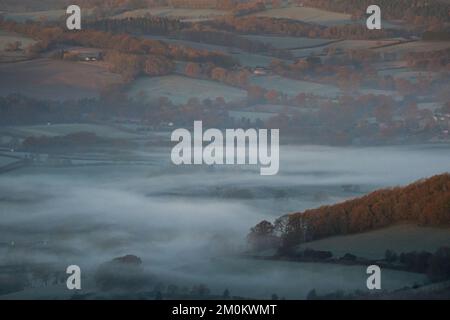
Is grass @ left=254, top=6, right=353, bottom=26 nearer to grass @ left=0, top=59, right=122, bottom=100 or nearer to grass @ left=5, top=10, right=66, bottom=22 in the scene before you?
grass @ left=0, top=59, right=122, bottom=100

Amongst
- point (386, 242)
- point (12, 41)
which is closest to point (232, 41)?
point (12, 41)

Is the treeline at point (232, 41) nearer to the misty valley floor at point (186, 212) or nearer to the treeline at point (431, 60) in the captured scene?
the misty valley floor at point (186, 212)

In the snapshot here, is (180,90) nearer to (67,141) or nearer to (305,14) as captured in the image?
(67,141)

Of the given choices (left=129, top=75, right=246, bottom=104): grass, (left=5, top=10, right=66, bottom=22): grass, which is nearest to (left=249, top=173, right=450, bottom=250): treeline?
(left=129, top=75, right=246, bottom=104): grass

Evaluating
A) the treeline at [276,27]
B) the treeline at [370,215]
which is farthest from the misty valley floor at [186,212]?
the treeline at [276,27]

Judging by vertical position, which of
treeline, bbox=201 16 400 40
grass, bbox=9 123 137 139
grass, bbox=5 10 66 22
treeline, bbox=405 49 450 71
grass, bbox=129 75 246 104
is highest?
grass, bbox=5 10 66 22
